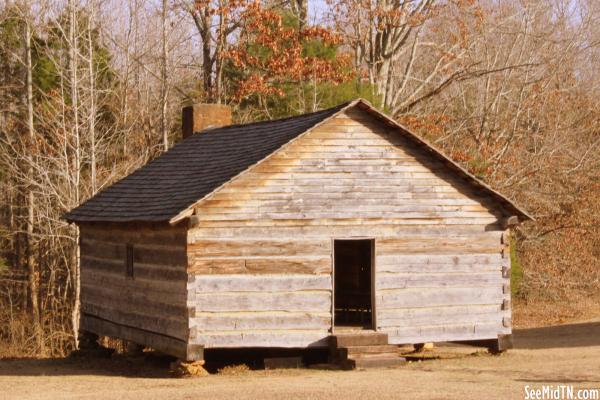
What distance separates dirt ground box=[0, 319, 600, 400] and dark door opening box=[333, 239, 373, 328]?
275 centimetres

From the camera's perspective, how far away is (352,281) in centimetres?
2492

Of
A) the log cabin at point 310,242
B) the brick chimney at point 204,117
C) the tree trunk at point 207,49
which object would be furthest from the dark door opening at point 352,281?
the tree trunk at point 207,49

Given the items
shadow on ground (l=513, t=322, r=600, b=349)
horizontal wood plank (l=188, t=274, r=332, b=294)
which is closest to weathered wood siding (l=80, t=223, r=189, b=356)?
horizontal wood plank (l=188, t=274, r=332, b=294)

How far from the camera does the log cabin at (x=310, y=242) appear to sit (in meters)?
18.5

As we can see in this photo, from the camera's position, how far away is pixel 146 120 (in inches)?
1442

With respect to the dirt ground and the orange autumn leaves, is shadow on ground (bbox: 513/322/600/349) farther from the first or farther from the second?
the orange autumn leaves

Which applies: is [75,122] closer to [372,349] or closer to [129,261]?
[129,261]

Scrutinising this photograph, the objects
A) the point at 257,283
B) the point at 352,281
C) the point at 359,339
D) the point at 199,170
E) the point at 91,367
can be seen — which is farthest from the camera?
the point at 352,281

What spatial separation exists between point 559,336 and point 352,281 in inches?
231

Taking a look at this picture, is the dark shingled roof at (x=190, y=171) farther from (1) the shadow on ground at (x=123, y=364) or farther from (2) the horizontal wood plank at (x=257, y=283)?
(1) the shadow on ground at (x=123, y=364)

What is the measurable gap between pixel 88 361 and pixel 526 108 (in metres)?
18.7

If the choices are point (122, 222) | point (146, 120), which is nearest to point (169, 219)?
point (122, 222)

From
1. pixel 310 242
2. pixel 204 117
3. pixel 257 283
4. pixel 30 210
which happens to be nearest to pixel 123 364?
pixel 257 283

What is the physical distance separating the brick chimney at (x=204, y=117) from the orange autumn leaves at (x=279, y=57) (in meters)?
4.93
